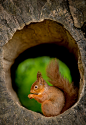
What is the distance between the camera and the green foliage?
128cm

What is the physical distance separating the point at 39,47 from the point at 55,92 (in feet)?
1.78

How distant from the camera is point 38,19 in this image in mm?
909

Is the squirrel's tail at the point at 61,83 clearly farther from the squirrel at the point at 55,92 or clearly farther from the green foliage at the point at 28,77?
the green foliage at the point at 28,77

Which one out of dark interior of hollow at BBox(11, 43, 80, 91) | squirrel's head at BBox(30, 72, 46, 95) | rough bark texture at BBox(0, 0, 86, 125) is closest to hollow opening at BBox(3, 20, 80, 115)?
dark interior of hollow at BBox(11, 43, 80, 91)

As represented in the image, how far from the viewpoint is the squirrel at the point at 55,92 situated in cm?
100

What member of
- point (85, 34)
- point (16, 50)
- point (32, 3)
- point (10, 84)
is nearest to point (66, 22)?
point (85, 34)

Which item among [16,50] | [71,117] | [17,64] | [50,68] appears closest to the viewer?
[71,117]

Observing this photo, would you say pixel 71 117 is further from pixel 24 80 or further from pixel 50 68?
pixel 24 80

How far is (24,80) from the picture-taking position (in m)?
1.28

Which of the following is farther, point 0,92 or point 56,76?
point 56,76

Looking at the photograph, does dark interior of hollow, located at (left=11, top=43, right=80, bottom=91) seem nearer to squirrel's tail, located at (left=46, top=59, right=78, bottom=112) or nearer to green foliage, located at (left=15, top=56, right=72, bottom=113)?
green foliage, located at (left=15, top=56, right=72, bottom=113)

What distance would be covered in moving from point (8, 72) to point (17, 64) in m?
0.14

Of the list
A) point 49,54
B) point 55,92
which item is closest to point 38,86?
point 55,92

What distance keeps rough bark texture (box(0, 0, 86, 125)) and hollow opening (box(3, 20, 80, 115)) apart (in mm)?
114
